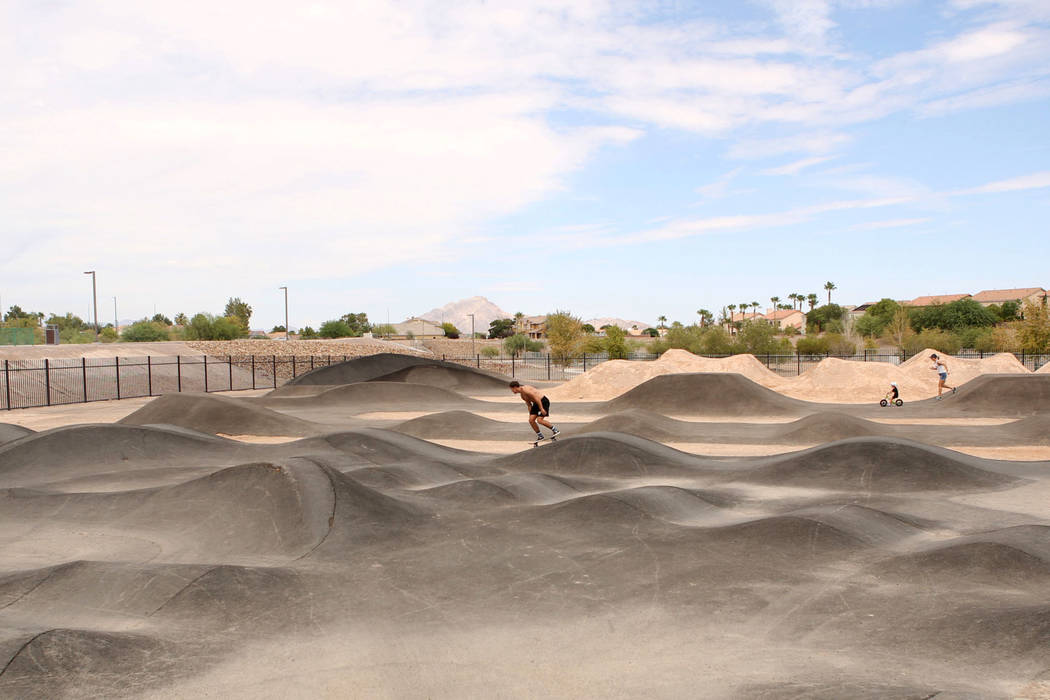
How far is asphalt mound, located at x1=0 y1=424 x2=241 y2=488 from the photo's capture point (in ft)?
49.8

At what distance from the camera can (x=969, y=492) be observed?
13336mm

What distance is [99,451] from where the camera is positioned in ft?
53.1

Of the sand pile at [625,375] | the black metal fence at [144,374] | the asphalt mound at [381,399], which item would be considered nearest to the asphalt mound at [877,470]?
the asphalt mound at [381,399]

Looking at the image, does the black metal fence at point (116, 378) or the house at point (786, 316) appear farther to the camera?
the house at point (786, 316)

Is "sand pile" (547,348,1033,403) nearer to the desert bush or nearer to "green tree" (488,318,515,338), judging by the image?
the desert bush

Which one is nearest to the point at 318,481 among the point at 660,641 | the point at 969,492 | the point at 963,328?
the point at 660,641

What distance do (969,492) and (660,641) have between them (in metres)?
9.26

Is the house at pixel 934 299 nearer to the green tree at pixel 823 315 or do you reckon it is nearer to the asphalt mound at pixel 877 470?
the green tree at pixel 823 315

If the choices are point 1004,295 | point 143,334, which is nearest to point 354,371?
point 143,334

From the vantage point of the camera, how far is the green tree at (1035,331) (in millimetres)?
54469

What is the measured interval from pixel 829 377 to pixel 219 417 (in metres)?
26.9

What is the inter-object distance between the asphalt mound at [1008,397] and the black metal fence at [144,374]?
21767mm

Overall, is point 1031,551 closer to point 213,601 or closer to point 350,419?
point 213,601

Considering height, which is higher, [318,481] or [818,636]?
[318,481]
